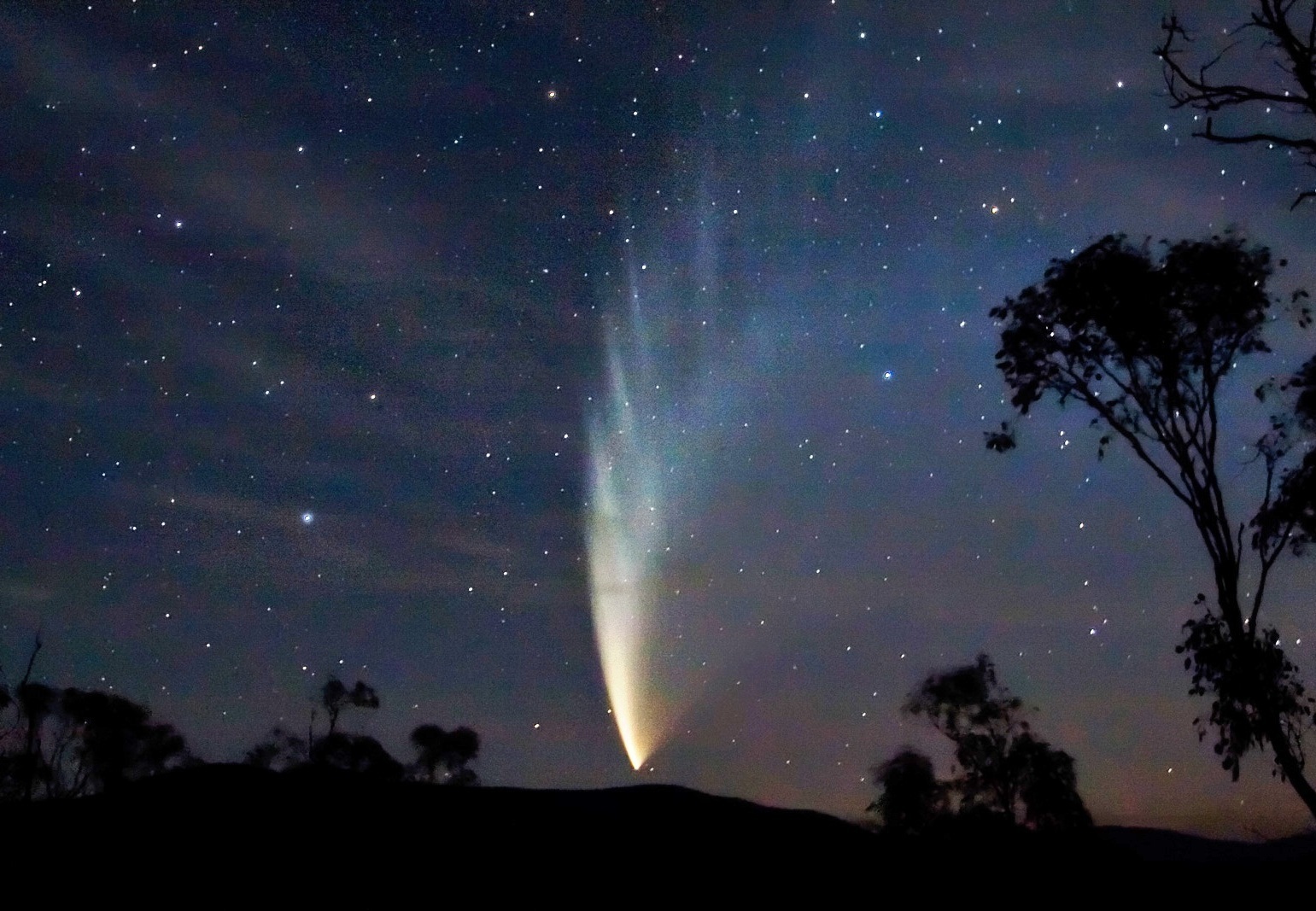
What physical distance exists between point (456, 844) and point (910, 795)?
27.0 metres

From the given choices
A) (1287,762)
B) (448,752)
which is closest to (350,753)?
(448,752)

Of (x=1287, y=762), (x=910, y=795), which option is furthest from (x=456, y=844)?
(x=910, y=795)

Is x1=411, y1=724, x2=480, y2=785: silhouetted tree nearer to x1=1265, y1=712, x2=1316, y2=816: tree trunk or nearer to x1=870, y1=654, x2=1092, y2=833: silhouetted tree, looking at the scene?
x1=870, y1=654, x2=1092, y2=833: silhouetted tree

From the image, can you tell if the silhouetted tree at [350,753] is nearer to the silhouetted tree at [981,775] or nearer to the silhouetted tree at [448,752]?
the silhouetted tree at [448,752]

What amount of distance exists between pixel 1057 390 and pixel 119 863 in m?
16.9

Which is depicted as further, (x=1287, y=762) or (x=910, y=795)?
(x=910, y=795)

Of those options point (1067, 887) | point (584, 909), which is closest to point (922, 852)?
point (1067, 887)

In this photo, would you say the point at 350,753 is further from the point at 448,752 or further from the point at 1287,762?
the point at 1287,762

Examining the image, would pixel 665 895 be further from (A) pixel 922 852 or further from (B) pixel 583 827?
(A) pixel 922 852

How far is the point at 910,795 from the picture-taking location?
39.8 m

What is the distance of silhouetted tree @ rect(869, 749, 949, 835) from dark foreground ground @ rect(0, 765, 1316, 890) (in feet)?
57.4

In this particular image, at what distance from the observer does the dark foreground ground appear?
15.4 m

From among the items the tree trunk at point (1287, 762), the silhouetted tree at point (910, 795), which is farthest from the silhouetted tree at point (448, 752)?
the tree trunk at point (1287, 762)

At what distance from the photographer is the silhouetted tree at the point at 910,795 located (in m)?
39.2
